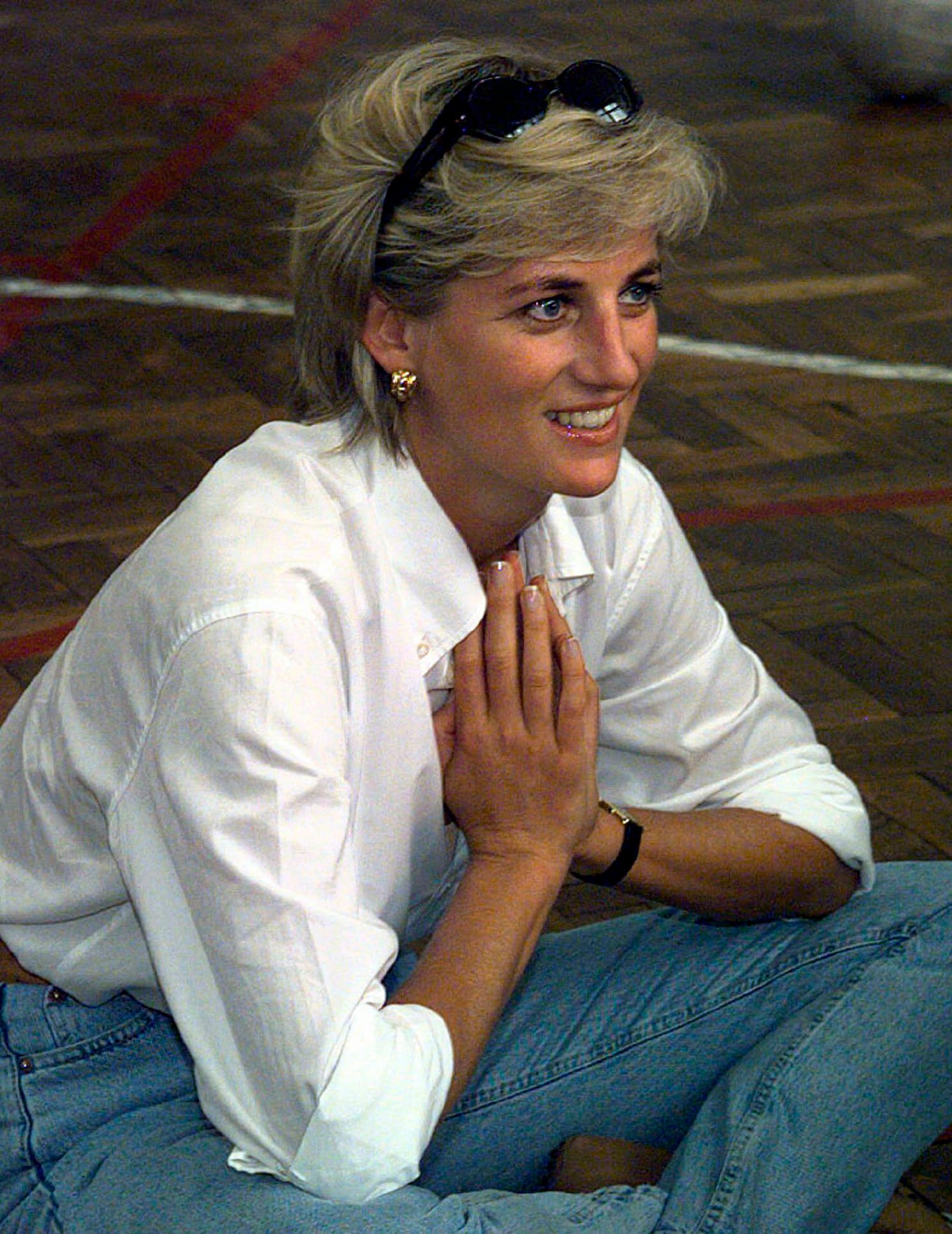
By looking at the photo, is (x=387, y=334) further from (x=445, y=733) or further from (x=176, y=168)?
(x=176, y=168)

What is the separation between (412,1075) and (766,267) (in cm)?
294

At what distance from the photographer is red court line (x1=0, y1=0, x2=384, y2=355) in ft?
12.7

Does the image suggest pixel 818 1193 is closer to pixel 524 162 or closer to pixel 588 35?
pixel 524 162

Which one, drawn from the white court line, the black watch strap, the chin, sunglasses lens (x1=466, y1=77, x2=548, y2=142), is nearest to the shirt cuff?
the black watch strap

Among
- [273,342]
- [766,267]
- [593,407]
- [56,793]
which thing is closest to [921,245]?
[766,267]

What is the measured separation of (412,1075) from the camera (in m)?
1.36

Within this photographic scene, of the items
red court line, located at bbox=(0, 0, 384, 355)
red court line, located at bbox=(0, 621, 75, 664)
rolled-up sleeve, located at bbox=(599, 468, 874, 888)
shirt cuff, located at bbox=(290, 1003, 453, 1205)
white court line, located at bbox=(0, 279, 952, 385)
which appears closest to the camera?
shirt cuff, located at bbox=(290, 1003, 453, 1205)

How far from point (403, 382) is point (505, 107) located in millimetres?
235

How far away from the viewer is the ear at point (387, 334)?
5.25 feet

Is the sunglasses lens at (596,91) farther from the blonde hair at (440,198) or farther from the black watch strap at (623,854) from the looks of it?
the black watch strap at (623,854)

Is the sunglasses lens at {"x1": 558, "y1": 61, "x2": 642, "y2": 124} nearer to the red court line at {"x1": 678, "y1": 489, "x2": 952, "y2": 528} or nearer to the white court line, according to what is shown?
the red court line at {"x1": 678, "y1": 489, "x2": 952, "y2": 528}

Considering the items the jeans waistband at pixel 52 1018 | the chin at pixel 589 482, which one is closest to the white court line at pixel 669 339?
the chin at pixel 589 482

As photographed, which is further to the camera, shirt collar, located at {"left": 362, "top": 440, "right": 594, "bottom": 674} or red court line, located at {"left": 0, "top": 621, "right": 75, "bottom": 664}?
red court line, located at {"left": 0, "top": 621, "right": 75, "bottom": 664}

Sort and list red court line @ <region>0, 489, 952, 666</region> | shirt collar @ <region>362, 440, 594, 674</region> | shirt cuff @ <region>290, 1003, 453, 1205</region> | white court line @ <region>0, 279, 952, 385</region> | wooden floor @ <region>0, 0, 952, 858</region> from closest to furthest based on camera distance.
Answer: shirt cuff @ <region>290, 1003, 453, 1205</region>, shirt collar @ <region>362, 440, 594, 674</region>, wooden floor @ <region>0, 0, 952, 858</region>, red court line @ <region>0, 489, 952, 666</region>, white court line @ <region>0, 279, 952, 385</region>
